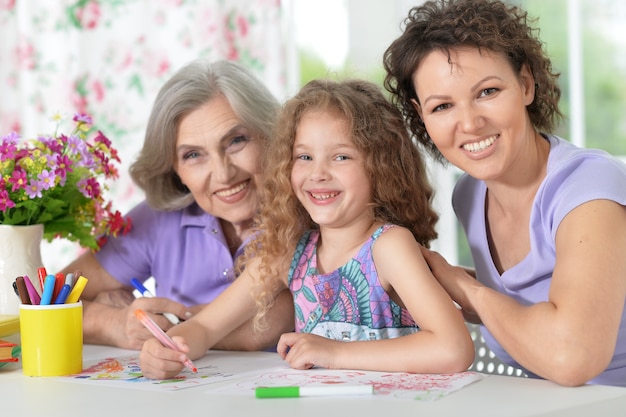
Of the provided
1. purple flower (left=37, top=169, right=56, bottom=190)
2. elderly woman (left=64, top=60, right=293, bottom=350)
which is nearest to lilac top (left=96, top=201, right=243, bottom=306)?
elderly woman (left=64, top=60, right=293, bottom=350)

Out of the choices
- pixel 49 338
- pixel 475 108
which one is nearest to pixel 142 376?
pixel 49 338

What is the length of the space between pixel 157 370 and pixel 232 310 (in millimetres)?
305

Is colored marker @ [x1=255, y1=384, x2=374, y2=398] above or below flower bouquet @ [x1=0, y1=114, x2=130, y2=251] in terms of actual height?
below

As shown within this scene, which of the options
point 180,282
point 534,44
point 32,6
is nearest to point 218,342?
point 180,282

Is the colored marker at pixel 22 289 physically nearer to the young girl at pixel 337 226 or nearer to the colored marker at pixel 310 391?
the young girl at pixel 337 226

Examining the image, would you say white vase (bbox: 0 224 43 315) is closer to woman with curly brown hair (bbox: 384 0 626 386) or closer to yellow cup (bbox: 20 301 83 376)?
yellow cup (bbox: 20 301 83 376)

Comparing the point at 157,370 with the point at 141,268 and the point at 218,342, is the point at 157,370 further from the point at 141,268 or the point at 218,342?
the point at 141,268

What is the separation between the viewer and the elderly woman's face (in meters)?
1.88

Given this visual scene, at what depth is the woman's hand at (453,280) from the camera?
1466 millimetres

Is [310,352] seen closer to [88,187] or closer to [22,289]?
[22,289]

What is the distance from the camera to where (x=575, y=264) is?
A: 1.31 metres

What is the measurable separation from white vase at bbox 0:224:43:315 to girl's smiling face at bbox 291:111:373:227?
1.72 ft

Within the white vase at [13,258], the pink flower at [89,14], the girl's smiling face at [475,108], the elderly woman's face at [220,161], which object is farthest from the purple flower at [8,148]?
the pink flower at [89,14]

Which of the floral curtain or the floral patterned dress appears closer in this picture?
the floral patterned dress
